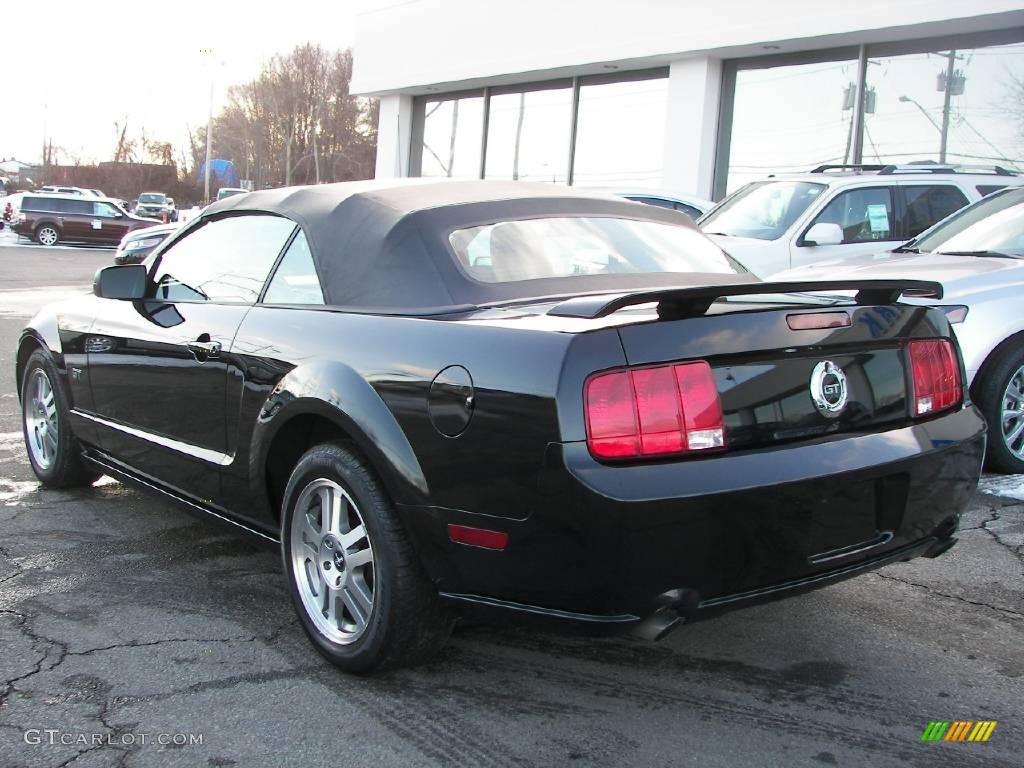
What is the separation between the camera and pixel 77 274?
861 inches

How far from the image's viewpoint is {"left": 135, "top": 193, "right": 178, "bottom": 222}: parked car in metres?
49.5

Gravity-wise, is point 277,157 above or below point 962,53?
above

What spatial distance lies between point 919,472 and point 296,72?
75.8m

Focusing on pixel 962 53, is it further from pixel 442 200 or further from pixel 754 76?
pixel 442 200

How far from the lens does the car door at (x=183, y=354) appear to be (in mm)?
3912

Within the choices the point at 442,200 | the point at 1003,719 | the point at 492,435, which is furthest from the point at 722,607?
the point at 442,200

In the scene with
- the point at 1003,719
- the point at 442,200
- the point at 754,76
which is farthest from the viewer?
the point at 754,76

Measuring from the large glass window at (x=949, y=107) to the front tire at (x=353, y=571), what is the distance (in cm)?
1269

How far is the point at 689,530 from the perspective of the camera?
2.65m

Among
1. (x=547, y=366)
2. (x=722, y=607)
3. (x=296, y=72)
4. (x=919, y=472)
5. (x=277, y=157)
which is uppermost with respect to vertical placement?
(x=296, y=72)

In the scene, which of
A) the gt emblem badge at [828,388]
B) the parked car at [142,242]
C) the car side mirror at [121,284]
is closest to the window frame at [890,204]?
the car side mirror at [121,284]

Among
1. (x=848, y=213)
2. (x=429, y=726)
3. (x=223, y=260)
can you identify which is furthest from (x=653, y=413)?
(x=848, y=213)

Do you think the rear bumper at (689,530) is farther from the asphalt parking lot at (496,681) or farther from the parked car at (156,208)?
the parked car at (156,208)

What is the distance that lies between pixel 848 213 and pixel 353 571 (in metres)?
7.25
